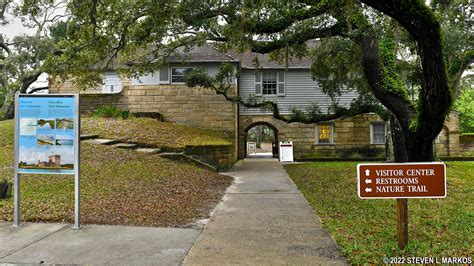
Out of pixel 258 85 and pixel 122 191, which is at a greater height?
pixel 258 85

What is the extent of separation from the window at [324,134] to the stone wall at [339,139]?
269 mm

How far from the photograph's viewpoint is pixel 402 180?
491 centimetres

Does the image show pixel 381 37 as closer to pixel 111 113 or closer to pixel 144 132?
pixel 144 132

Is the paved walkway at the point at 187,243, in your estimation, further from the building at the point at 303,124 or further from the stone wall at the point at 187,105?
the building at the point at 303,124

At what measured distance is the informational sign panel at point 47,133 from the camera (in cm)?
613

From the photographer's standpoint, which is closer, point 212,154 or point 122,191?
point 122,191

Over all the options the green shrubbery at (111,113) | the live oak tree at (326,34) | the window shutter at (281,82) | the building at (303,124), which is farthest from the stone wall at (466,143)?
the green shrubbery at (111,113)

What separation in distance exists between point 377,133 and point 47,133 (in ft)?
69.2

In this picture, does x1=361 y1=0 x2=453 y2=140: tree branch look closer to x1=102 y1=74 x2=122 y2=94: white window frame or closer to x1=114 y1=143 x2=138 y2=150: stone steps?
x1=114 y1=143 x2=138 y2=150: stone steps

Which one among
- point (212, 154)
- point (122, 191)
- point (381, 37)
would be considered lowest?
point (122, 191)

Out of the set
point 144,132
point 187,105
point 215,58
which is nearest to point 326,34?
point 144,132

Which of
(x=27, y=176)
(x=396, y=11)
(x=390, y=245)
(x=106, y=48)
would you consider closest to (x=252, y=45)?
(x=106, y=48)

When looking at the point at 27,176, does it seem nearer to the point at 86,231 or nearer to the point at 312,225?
the point at 86,231

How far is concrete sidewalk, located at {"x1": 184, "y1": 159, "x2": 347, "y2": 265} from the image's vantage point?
4750mm
